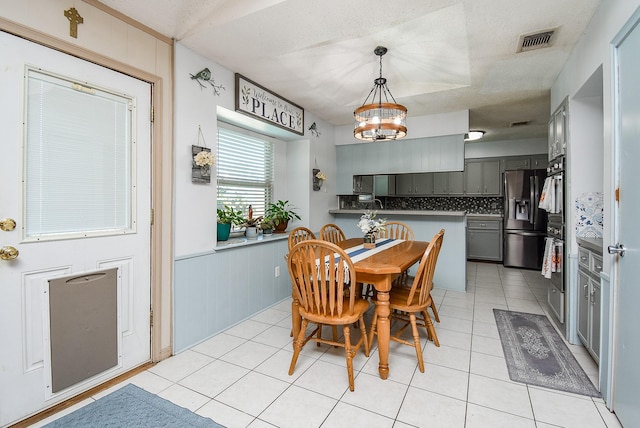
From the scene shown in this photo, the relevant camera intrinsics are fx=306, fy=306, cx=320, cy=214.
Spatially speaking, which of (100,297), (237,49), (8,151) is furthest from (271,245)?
(8,151)

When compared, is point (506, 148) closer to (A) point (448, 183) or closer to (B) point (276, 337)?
(A) point (448, 183)

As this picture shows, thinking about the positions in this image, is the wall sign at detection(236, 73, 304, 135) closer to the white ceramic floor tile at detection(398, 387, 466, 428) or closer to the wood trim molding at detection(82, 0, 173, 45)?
the wood trim molding at detection(82, 0, 173, 45)

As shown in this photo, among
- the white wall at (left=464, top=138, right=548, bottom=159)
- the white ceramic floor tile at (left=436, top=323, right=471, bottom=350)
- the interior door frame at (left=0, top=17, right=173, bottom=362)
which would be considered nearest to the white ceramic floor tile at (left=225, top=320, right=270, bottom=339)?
the interior door frame at (left=0, top=17, right=173, bottom=362)

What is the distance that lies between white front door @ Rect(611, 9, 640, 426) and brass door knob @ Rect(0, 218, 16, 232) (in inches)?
122

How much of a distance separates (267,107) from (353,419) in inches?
114

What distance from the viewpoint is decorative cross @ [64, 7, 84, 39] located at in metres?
1.77

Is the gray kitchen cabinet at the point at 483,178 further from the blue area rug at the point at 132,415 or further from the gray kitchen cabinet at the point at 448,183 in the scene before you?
the blue area rug at the point at 132,415

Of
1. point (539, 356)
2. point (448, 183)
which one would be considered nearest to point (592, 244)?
point (539, 356)

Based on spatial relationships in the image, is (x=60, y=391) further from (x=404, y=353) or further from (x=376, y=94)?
(x=376, y=94)

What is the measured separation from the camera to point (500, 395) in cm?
185

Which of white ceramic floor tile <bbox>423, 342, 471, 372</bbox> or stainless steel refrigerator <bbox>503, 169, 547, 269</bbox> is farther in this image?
stainless steel refrigerator <bbox>503, 169, 547, 269</bbox>

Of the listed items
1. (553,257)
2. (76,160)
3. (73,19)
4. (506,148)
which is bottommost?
(553,257)

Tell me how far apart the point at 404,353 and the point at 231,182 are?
241cm

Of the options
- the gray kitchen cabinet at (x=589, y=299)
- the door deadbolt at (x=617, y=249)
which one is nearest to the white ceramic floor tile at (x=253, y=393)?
the door deadbolt at (x=617, y=249)
